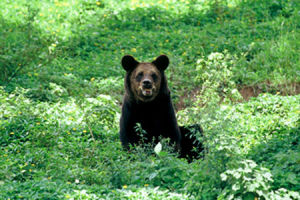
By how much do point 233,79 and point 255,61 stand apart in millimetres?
957

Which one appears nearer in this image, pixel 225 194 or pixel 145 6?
pixel 225 194

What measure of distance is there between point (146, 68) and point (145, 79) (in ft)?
1.05

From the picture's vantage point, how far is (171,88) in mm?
11094

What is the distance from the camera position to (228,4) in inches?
596

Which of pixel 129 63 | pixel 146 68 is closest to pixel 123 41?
pixel 129 63

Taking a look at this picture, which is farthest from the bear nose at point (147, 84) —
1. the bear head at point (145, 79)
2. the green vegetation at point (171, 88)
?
the green vegetation at point (171, 88)

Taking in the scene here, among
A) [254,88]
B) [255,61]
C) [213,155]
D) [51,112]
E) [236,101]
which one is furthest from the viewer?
[255,61]

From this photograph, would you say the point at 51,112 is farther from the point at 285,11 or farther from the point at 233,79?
the point at 285,11

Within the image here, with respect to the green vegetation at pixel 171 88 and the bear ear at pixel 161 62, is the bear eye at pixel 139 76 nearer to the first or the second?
the bear ear at pixel 161 62

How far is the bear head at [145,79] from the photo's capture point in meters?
7.06

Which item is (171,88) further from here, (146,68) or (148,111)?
(148,111)

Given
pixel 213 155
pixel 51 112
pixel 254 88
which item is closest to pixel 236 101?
pixel 254 88

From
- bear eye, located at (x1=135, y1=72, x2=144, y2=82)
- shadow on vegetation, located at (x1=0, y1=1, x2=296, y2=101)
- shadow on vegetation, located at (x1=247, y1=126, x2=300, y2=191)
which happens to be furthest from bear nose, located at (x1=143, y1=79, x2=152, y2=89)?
shadow on vegetation, located at (x1=0, y1=1, x2=296, y2=101)

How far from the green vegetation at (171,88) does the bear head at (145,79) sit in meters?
0.73
